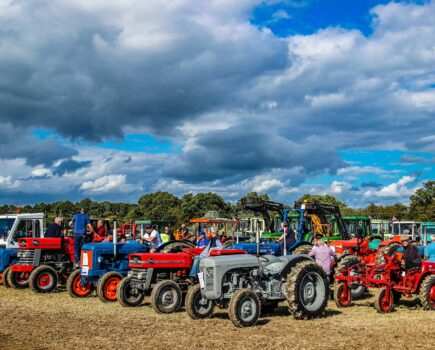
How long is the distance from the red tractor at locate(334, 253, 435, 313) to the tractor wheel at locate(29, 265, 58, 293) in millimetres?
7335

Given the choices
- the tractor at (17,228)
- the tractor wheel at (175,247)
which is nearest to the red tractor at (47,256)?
the tractor at (17,228)

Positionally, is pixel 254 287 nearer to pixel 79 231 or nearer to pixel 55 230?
pixel 79 231

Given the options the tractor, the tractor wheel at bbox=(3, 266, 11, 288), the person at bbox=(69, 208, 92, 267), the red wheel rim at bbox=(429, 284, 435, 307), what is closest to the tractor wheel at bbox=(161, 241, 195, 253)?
the person at bbox=(69, 208, 92, 267)

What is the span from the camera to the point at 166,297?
11.3 m

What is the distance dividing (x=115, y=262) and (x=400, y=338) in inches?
297

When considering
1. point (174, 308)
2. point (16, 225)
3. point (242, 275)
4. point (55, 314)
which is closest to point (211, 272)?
point (242, 275)

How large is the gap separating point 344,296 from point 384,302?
941 mm

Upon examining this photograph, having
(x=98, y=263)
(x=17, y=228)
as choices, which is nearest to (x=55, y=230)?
(x=17, y=228)

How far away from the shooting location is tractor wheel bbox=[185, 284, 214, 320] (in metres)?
10.3

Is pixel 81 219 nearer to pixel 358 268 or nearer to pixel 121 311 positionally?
pixel 121 311

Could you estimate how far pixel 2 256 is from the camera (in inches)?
665

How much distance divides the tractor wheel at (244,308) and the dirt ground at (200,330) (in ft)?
0.51

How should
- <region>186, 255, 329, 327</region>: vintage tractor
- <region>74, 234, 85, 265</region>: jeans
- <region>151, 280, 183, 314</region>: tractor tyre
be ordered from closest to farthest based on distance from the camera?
<region>186, 255, 329, 327</region>: vintage tractor, <region>151, 280, 183, 314</region>: tractor tyre, <region>74, 234, 85, 265</region>: jeans

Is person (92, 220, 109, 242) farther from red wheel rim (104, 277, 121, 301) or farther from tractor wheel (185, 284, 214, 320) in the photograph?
tractor wheel (185, 284, 214, 320)
